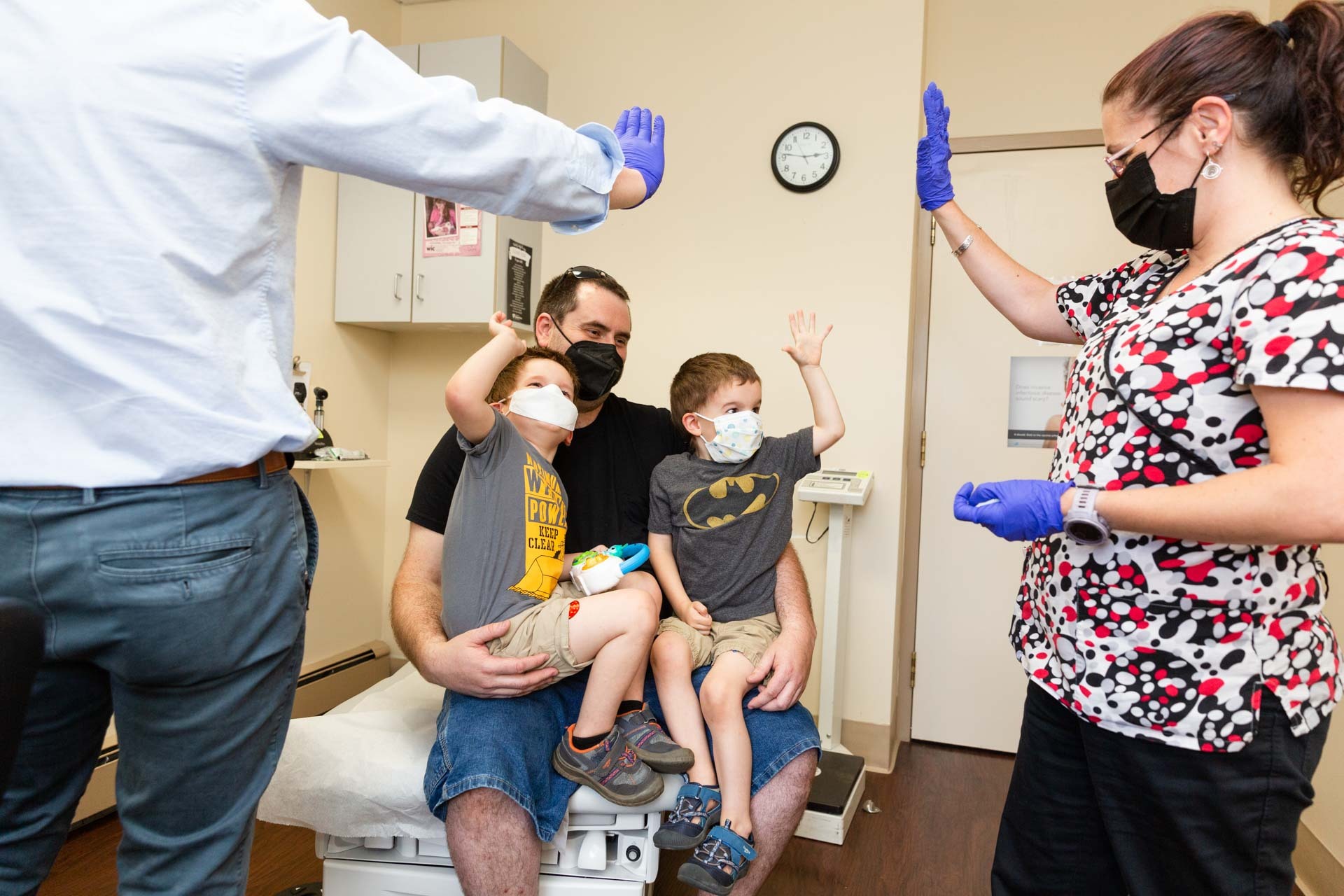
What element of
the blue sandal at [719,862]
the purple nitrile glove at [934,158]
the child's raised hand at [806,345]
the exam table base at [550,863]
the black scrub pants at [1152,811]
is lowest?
the exam table base at [550,863]

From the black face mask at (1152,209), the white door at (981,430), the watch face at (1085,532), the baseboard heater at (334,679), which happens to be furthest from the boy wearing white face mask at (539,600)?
the white door at (981,430)

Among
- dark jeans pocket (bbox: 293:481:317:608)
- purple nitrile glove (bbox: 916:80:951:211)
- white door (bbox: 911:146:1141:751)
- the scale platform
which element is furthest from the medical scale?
→ dark jeans pocket (bbox: 293:481:317:608)

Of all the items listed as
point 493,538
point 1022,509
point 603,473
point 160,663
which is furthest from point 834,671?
point 160,663

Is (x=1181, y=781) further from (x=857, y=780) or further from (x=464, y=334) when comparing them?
(x=464, y=334)

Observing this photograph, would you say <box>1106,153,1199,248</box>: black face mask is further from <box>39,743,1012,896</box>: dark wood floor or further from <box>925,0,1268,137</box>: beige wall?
<box>925,0,1268,137</box>: beige wall

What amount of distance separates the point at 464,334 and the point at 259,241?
8.65ft

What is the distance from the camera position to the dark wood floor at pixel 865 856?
2.05 metres

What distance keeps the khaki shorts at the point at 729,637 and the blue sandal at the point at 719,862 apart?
0.35 m

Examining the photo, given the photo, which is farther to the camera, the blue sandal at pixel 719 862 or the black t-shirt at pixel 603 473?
the black t-shirt at pixel 603 473

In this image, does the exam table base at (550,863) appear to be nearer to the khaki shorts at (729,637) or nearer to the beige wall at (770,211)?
the khaki shorts at (729,637)

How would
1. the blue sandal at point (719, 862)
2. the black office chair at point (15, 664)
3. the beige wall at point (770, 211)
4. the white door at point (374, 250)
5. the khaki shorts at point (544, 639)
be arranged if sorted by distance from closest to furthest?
the black office chair at point (15, 664) < the blue sandal at point (719, 862) < the khaki shorts at point (544, 639) < the beige wall at point (770, 211) < the white door at point (374, 250)

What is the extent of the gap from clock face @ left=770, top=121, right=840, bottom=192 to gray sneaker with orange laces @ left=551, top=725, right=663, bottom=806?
2.16 meters

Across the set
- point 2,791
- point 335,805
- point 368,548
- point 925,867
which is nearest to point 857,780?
point 925,867

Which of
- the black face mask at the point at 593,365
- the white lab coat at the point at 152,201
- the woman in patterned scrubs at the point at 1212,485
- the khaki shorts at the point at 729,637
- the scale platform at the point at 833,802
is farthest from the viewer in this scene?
the scale platform at the point at 833,802
